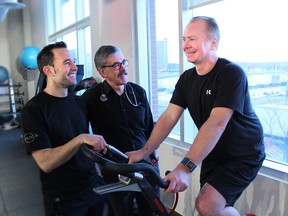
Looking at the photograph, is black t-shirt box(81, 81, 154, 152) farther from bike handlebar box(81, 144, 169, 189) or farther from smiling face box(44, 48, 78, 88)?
bike handlebar box(81, 144, 169, 189)

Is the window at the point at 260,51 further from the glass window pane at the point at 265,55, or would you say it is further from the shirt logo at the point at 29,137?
the shirt logo at the point at 29,137

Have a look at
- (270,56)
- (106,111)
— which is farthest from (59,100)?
(270,56)

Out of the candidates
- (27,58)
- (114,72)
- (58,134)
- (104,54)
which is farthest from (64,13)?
(58,134)

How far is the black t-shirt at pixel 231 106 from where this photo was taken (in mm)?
1414

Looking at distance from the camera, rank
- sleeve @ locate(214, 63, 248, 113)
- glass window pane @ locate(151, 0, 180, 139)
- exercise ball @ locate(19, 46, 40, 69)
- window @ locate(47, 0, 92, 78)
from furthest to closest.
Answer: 1. exercise ball @ locate(19, 46, 40, 69)
2. window @ locate(47, 0, 92, 78)
3. glass window pane @ locate(151, 0, 180, 139)
4. sleeve @ locate(214, 63, 248, 113)

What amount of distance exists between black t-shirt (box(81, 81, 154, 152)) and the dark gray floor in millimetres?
1618

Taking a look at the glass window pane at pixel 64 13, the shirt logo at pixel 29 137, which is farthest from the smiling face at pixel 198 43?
the glass window pane at pixel 64 13

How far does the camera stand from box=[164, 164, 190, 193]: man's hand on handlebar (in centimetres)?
118

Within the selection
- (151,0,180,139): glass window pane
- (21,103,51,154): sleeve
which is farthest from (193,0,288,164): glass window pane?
(21,103,51,154): sleeve

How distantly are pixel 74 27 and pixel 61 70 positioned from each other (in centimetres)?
426

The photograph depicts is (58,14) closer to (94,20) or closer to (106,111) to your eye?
(94,20)

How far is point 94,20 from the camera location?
14.2 ft

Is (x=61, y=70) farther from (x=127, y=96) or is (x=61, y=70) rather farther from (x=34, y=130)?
(x=127, y=96)

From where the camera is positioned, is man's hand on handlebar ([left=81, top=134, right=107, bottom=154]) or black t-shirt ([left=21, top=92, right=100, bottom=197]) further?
black t-shirt ([left=21, top=92, right=100, bottom=197])
